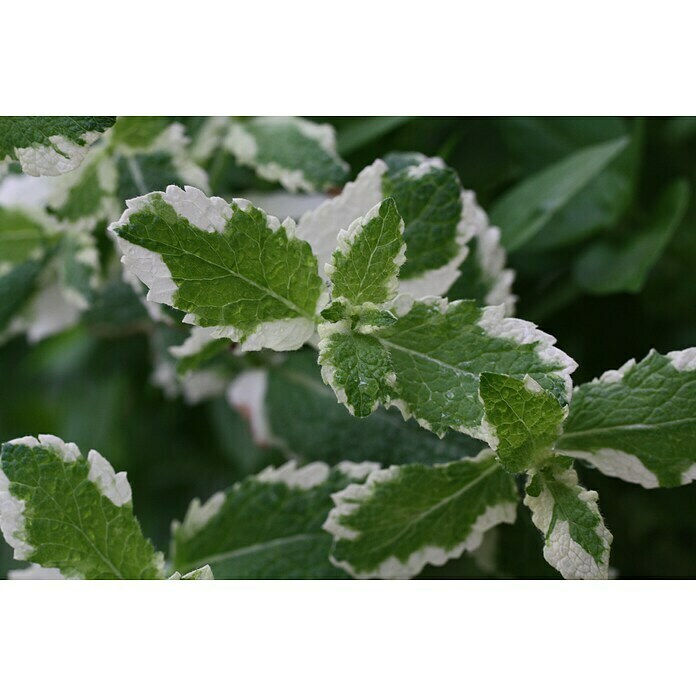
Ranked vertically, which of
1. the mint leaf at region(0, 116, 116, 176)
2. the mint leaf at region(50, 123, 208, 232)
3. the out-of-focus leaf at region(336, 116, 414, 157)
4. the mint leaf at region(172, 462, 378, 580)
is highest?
the mint leaf at region(0, 116, 116, 176)

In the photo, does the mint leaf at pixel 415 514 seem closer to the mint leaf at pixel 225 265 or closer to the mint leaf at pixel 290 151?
the mint leaf at pixel 225 265

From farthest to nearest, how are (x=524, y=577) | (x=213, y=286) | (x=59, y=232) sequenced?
(x=59, y=232)
(x=524, y=577)
(x=213, y=286)

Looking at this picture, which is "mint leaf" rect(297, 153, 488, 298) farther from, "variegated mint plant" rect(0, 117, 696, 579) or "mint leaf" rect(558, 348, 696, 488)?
"mint leaf" rect(558, 348, 696, 488)

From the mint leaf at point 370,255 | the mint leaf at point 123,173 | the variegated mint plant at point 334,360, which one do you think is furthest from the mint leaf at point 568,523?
the mint leaf at point 123,173

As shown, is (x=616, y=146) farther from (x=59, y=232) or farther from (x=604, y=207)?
(x=59, y=232)

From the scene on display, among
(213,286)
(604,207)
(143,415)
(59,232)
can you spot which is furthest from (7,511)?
(604,207)

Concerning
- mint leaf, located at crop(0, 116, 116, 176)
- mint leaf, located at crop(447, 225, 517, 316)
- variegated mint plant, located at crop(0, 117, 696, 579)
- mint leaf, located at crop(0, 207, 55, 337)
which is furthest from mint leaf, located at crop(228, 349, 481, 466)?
mint leaf, located at crop(0, 116, 116, 176)
